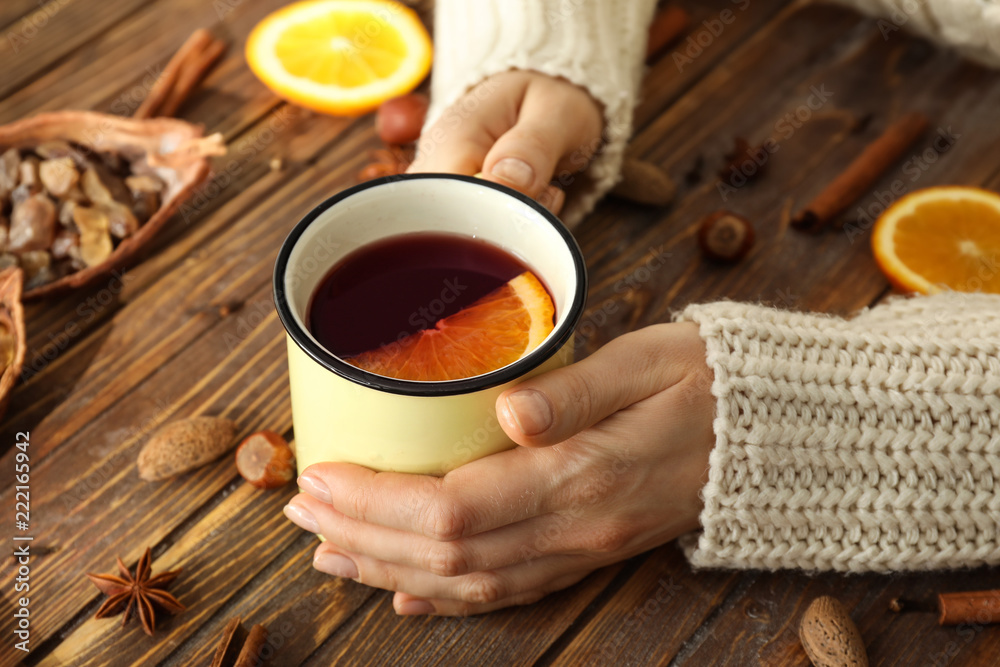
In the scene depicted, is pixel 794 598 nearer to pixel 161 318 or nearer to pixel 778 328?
pixel 778 328

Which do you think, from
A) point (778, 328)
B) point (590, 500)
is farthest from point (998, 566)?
point (590, 500)

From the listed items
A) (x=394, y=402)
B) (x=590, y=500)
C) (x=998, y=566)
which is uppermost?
(x=394, y=402)

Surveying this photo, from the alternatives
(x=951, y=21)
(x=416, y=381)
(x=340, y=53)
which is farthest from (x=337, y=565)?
(x=951, y=21)

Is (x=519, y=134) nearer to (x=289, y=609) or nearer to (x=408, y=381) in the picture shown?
(x=408, y=381)

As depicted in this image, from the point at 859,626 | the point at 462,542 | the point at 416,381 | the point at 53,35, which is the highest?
the point at 416,381

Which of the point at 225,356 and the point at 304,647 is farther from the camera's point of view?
the point at 225,356
